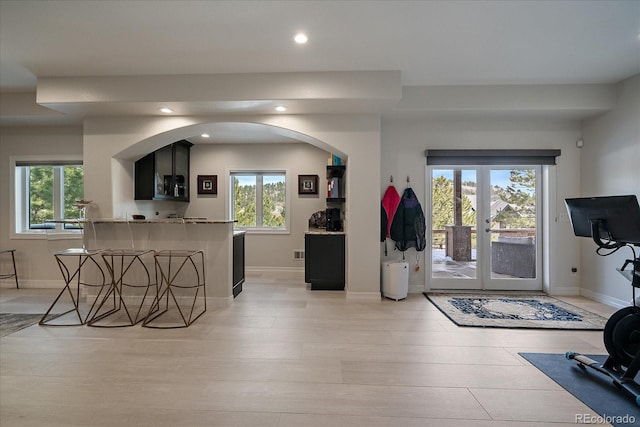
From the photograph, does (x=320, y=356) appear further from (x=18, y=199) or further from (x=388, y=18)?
(x=18, y=199)

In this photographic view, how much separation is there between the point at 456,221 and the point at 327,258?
1999 mm

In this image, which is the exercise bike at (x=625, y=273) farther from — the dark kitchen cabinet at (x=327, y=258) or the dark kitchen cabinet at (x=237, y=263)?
the dark kitchen cabinet at (x=237, y=263)

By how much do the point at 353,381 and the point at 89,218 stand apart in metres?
3.89

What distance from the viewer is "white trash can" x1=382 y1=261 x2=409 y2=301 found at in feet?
12.9

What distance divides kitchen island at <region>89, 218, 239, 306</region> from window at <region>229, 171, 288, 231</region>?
1963mm

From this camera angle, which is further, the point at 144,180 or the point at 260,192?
the point at 260,192

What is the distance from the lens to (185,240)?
3830 mm

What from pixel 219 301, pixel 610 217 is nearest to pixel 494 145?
pixel 610 217

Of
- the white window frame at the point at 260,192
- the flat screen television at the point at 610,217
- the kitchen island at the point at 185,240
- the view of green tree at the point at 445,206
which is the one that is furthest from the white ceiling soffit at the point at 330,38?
the white window frame at the point at 260,192

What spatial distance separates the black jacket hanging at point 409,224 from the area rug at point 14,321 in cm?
430

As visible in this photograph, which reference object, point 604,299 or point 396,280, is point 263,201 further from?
point 604,299

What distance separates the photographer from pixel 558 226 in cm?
431

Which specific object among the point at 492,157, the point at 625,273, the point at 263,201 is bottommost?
the point at 625,273

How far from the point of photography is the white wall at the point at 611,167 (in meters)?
3.51
